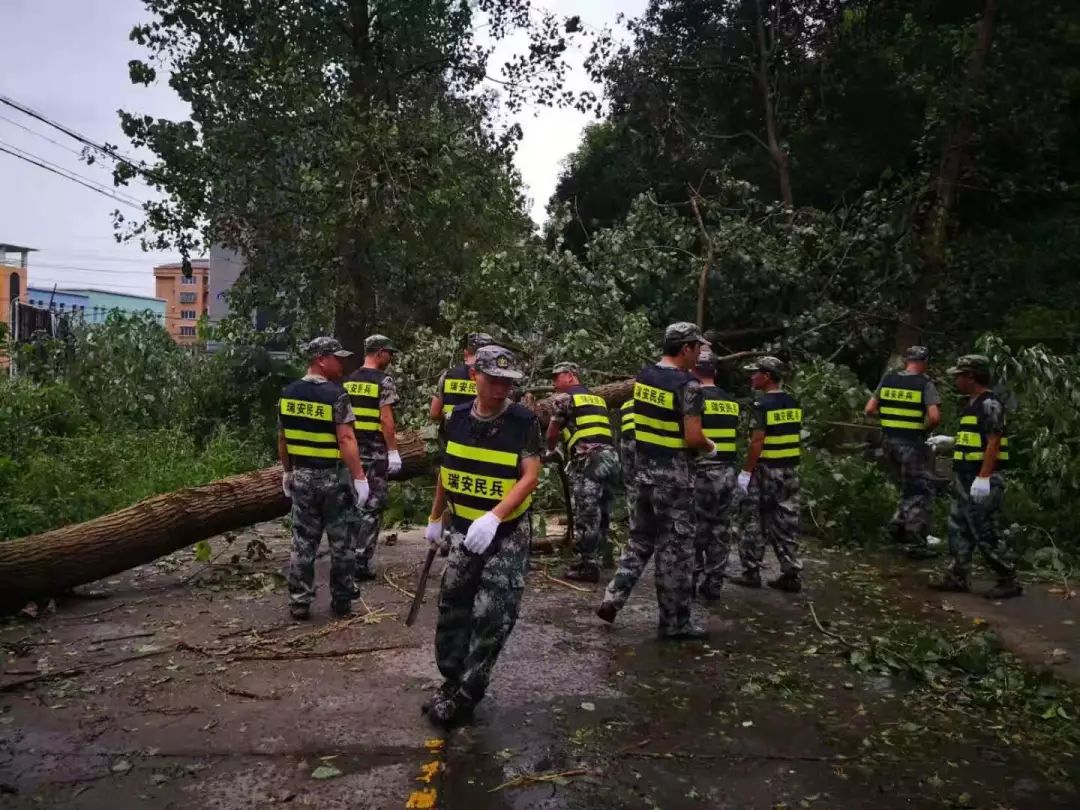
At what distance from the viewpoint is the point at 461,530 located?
4297 mm

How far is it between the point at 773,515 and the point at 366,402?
10.9 ft

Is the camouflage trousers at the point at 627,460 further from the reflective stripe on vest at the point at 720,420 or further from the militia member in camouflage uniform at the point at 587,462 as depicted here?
the reflective stripe on vest at the point at 720,420

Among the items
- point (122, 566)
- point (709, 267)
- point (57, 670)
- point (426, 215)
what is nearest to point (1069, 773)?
point (57, 670)

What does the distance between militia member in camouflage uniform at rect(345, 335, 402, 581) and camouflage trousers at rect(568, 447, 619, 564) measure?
1480 millimetres

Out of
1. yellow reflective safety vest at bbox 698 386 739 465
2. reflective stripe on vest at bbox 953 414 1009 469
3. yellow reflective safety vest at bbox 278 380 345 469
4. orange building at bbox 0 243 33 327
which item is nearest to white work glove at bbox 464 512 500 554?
yellow reflective safety vest at bbox 278 380 345 469

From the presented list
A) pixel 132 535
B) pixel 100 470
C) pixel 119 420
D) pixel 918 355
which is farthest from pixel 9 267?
pixel 918 355

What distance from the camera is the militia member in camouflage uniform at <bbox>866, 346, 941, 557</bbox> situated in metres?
8.23

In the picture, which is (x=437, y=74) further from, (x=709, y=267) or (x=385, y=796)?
(x=385, y=796)

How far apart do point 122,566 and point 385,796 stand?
3728 millimetres

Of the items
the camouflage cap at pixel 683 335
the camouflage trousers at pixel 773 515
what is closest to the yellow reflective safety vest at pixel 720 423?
the camouflage cap at pixel 683 335

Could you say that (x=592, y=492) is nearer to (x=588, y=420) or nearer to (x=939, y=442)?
(x=588, y=420)

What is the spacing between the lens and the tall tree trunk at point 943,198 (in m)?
13.4

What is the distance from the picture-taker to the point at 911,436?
8227 millimetres

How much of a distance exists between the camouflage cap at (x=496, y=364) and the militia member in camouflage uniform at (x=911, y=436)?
17.7 feet
